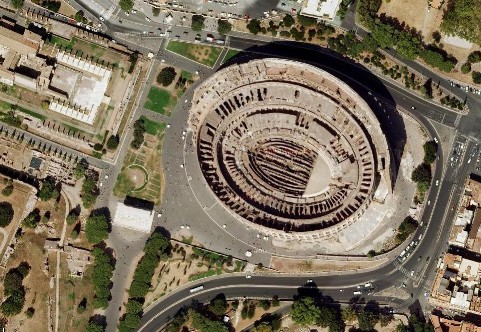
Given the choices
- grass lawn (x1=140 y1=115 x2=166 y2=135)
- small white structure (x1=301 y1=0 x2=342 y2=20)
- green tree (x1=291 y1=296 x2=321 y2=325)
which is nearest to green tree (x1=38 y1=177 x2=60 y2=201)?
grass lawn (x1=140 y1=115 x2=166 y2=135)

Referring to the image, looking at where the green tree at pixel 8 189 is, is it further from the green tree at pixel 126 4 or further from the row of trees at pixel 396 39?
the row of trees at pixel 396 39

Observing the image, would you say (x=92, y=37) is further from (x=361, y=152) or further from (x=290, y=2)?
(x=361, y=152)

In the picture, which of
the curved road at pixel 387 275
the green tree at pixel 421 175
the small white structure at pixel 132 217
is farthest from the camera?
the green tree at pixel 421 175

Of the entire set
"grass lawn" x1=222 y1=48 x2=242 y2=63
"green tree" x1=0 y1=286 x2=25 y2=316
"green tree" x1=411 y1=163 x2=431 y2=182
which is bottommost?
"green tree" x1=0 y1=286 x2=25 y2=316

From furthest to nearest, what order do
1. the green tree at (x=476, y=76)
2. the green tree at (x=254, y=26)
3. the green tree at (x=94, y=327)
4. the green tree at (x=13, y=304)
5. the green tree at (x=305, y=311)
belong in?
the green tree at (x=476, y=76), the green tree at (x=254, y=26), the green tree at (x=305, y=311), the green tree at (x=94, y=327), the green tree at (x=13, y=304)

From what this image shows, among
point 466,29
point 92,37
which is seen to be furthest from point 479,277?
point 92,37

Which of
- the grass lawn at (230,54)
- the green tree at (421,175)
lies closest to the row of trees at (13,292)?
the grass lawn at (230,54)

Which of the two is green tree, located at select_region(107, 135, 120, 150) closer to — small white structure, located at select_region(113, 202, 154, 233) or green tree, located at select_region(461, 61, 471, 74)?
small white structure, located at select_region(113, 202, 154, 233)
